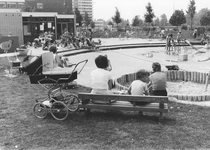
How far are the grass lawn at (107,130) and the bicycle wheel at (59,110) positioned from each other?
0.41ft

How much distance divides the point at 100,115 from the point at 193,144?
6.61 ft

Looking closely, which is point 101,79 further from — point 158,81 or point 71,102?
point 158,81

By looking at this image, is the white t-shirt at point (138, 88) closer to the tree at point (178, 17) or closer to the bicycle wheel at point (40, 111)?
the bicycle wheel at point (40, 111)

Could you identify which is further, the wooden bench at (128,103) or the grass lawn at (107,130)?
the wooden bench at (128,103)

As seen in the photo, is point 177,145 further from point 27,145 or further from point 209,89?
point 209,89

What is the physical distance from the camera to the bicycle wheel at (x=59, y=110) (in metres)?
5.41

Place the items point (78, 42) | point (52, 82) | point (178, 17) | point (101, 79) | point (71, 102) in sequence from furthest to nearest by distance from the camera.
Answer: point (178, 17)
point (78, 42)
point (71, 102)
point (52, 82)
point (101, 79)

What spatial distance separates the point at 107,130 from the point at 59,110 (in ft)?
3.83

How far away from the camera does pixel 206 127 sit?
16.1 feet

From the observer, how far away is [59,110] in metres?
5.43

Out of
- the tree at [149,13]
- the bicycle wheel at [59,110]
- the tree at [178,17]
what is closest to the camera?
the bicycle wheel at [59,110]

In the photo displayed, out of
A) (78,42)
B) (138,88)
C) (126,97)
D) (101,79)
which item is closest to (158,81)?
(138,88)

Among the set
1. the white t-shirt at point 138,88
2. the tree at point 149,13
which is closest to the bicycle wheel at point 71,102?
the white t-shirt at point 138,88

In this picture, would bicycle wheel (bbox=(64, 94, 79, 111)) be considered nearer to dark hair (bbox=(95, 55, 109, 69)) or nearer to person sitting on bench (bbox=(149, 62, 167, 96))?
dark hair (bbox=(95, 55, 109, 69))
